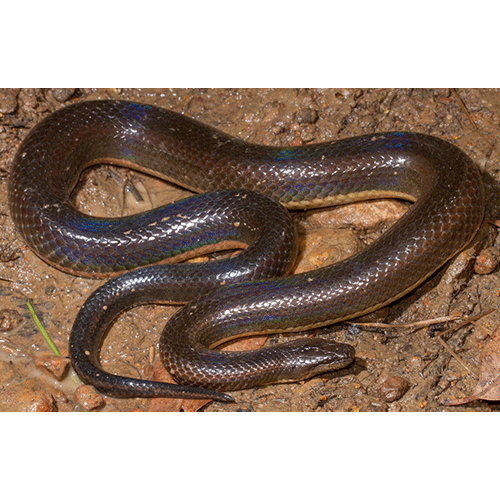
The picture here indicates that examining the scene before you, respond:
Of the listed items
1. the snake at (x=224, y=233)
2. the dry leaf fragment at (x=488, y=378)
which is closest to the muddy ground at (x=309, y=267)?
the dry leaf fragment at (x=488, y=378)

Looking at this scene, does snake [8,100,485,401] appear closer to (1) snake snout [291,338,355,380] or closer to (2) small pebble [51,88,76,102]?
(1) snake snout [291,338,355,380]

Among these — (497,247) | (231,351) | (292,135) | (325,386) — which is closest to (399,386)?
(325,386)

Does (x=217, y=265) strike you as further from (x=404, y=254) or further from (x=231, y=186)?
(x=404, y=254)

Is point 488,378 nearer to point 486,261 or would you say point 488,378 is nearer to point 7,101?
point 486,261

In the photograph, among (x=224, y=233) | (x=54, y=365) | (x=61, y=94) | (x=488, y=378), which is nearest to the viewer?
(x=488, y=378)

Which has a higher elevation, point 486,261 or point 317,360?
point 486,261

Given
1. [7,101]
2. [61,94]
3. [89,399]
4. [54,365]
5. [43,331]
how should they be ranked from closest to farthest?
[89,399] → [54,365] → [43,331] → [7,101] → [61,94]

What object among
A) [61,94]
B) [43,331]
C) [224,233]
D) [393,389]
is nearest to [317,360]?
[393,389]
